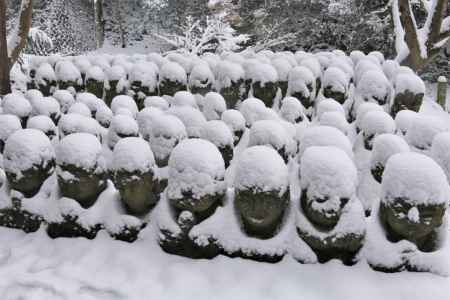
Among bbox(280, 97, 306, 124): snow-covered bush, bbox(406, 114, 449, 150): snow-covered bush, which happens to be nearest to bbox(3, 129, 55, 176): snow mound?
bbox(280, 97, 306, 124): snow-covered bush

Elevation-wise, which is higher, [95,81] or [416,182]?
[416,182]

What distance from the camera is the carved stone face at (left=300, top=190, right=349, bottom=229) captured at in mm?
1656

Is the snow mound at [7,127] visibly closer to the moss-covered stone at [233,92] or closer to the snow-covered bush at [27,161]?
the snow-covered bush at [27,161]

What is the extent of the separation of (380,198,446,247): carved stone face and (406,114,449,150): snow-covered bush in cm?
74

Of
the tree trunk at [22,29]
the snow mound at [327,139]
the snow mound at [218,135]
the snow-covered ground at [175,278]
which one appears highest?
the tree trunk at [22,29]

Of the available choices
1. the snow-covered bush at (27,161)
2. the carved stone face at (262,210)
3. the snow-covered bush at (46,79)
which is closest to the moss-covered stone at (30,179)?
the snow-covered bush at (27,161)

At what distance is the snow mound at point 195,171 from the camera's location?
1804mm

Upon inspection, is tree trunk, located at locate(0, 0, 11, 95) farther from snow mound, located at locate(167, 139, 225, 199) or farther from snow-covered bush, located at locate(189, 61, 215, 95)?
snow mound, located at locate(167, 139, 225, 199)

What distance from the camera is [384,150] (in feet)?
6.48

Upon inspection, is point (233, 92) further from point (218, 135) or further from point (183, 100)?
point (218, 135)

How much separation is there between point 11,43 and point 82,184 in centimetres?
351

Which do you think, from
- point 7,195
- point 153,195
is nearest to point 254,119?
point 153,195

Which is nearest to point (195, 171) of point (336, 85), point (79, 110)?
point (79, 110)

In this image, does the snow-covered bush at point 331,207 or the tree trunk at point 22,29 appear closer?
the snow-covered bush at point 331,207
